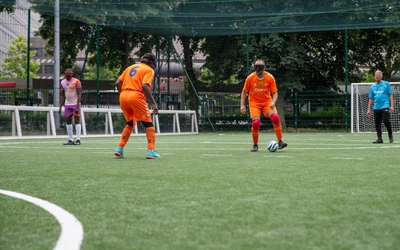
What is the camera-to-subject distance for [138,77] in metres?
9.77

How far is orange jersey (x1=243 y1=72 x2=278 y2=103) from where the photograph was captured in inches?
470

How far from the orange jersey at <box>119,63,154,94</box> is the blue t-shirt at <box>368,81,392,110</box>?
24.5ft

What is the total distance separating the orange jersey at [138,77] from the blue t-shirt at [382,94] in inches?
294

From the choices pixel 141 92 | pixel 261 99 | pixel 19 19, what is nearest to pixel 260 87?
pixel 261 99

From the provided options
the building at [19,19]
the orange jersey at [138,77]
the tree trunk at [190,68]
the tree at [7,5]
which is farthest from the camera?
the tree trunk at [190,68]

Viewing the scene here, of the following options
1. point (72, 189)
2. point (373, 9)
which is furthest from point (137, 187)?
point (373, 9)

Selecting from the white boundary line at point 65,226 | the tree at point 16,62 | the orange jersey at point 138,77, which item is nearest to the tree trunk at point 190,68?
the orange jersey at point 138,77

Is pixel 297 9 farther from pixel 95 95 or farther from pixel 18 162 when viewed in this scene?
pixel 18 162

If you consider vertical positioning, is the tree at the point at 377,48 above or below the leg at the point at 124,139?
above

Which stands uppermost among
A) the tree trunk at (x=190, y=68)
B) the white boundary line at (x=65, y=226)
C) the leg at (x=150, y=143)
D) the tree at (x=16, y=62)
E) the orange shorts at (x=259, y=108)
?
the tree at (x=16, y=62)

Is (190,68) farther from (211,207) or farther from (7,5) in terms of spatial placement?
(211,207)

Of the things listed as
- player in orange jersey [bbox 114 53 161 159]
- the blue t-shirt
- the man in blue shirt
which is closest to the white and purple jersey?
player in orange jersey [bbox 114 53 161 159]

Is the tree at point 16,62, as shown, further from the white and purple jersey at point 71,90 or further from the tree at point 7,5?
the white and purple jersey at point 71,90

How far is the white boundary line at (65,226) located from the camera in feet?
10.3
